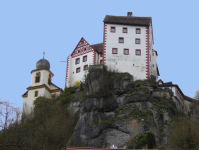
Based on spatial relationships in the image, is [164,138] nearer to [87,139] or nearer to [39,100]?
[87,139]

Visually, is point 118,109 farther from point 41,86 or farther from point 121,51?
point 41,86

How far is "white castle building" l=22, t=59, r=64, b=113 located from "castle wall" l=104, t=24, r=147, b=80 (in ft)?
42.4

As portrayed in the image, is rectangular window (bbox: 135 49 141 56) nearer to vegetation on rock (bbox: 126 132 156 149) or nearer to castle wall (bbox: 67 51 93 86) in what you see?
castle wall (bbox: 67 51 93 86)

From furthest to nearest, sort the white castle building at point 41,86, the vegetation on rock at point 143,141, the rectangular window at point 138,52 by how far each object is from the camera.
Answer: the white castle building at point 41,86 → the rectangular window at point 138,52 → the vegetation on rock at point 143,141

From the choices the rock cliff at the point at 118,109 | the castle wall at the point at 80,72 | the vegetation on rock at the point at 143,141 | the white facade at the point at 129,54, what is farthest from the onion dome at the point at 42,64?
the vegetation on rock at the point at 143,141

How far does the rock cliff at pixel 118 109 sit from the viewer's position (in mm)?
44344

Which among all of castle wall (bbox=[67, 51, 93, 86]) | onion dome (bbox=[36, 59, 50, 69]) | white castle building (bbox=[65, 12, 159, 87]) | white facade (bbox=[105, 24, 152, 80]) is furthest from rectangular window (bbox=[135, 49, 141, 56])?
onion dome (bbox=[36, 59, 50, 69])

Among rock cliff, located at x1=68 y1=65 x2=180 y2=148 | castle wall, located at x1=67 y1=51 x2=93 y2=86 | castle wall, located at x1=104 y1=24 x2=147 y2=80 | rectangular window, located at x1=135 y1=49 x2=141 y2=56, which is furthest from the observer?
castle wall, located at x1=67 y1=51 x2=93 y2=86

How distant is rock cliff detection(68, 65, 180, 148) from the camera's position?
1746 inches

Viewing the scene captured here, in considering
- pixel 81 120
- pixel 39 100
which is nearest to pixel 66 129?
pixel 81 120

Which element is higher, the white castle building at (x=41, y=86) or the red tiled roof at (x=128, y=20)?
the red tiled roof at (x=128, y=20)

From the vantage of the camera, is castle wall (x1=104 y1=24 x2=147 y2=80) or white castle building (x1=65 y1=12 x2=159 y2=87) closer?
castle wall (x1=104 y1=24 x2=147 y2=80)

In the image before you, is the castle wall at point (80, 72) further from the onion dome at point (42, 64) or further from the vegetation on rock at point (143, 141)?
the vegetation on rock at point (143, 141)

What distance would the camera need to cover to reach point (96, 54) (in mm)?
59406
